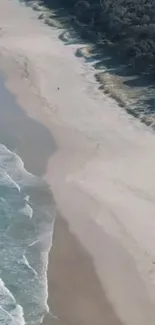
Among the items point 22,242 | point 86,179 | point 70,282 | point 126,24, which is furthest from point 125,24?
point 70,282

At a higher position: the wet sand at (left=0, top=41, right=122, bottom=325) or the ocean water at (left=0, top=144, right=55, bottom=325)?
the wet sand at (left=0, top=41, right=122, bottom=325)

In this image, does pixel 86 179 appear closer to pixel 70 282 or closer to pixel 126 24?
pixel 70 282

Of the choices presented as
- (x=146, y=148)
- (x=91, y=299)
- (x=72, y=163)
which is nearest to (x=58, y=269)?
(x=91, y=299)

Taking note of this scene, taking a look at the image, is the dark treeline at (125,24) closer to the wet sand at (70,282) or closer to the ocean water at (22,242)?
the wet sand at (70,282)

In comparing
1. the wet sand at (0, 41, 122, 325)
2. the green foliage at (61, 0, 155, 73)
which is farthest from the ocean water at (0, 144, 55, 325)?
the green foliage at (61, 0, 155, 73)

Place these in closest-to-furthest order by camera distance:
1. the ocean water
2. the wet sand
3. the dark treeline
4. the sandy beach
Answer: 1. the wet sand
2. the ocean water
3. the sandy beach
4. the dark treeline

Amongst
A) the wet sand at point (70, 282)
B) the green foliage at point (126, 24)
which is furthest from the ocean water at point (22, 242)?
the green foliage at point (126, 24)

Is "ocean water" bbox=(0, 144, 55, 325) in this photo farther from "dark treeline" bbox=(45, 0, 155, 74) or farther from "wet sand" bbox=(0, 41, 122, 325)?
"dark treeline" bbox=(45, 0, 155, 74)

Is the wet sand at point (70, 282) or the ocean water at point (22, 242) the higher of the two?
the wet sand at point (70, 282)
